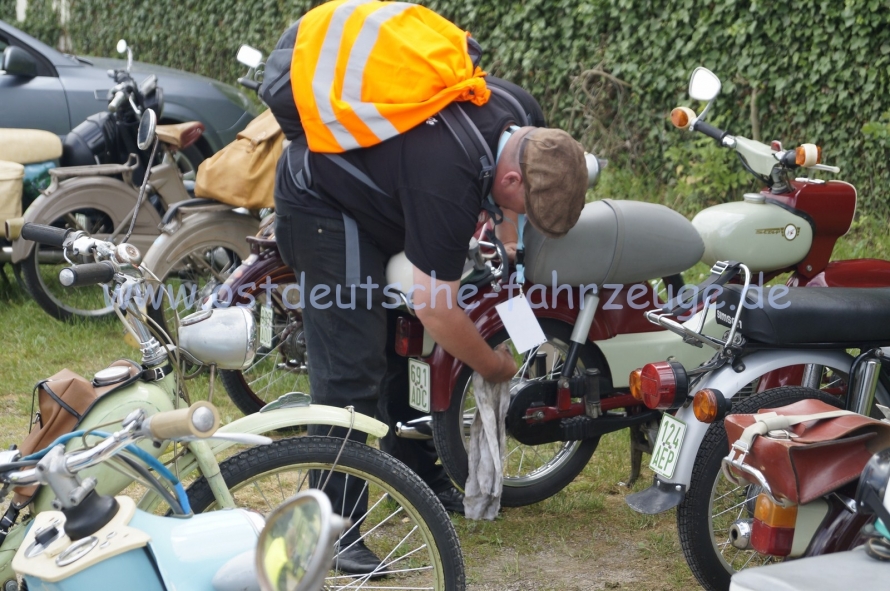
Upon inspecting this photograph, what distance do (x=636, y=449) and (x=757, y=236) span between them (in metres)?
0.90

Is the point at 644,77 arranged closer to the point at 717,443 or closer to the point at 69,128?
the point at 69,128

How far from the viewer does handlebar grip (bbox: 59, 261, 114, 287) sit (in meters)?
2.39

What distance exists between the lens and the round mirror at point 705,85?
3.77 metres

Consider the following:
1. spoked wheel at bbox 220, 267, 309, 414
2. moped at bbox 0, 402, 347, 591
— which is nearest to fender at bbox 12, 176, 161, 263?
spoked wheel at bbox 220, 267, 309, 414

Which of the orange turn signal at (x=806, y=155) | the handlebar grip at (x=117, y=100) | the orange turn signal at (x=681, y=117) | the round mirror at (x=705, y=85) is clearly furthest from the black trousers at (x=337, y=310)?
the handlebar grip at (x=117, y=100)

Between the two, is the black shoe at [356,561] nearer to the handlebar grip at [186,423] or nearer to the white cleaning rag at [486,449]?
the white cleaning rag at [486,449]

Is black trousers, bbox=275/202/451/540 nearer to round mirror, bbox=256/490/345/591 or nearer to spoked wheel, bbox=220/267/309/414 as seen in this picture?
spoked wheel, bbox=220/267/309/414

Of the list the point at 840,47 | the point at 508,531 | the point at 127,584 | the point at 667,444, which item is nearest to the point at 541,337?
the point at 667,444

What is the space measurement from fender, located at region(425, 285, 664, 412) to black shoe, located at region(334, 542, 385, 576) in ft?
1.92

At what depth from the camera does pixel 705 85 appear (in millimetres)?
3787

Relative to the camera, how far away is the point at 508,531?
372 centimetres

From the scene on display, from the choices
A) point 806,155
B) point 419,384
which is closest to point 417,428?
point 419,384

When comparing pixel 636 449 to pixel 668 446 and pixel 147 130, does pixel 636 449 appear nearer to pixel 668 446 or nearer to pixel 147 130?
pixel 668 446

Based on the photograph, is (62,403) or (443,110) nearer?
(62,403)
